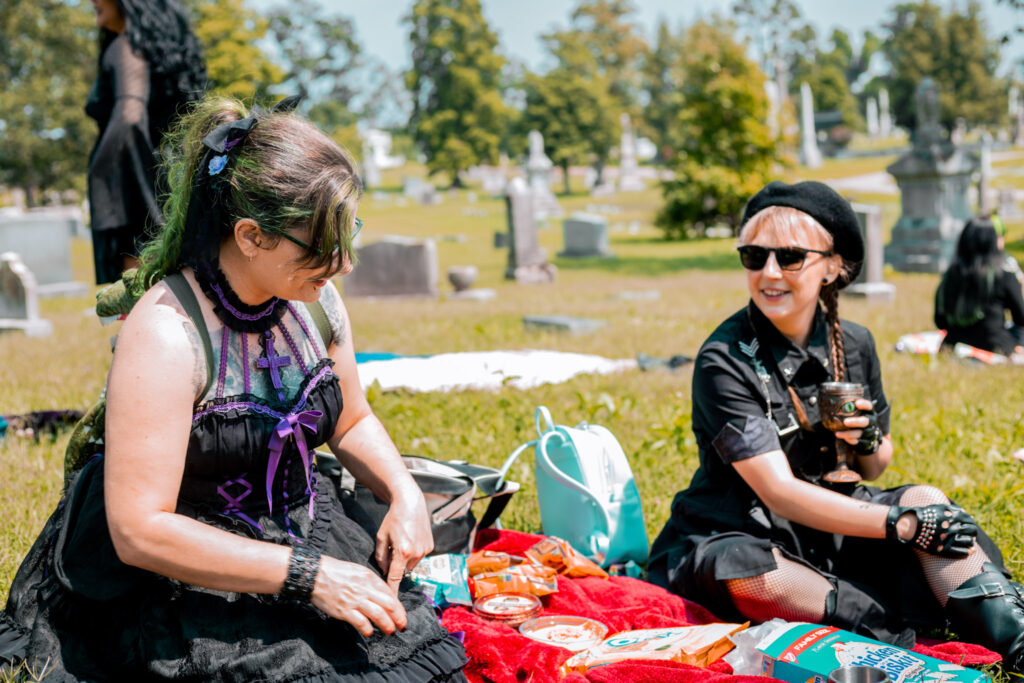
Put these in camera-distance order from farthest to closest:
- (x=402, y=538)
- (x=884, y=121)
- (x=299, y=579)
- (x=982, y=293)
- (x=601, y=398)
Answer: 1. (x=884, y=121)
2. (x=982, y=293)
3. (x=601, y=398)
4. (x=402, y=538)
5. (x=299, y=579)

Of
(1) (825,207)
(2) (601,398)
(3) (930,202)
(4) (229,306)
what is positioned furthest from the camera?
(3) (930,202)

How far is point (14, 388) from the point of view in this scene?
22.6 ft

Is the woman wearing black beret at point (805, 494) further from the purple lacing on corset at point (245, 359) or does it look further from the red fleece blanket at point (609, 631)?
the purple lacing on corset at point (245, 359)

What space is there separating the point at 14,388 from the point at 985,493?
6.36 meters

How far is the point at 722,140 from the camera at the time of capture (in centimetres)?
2325

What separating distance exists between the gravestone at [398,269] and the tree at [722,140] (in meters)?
11.3

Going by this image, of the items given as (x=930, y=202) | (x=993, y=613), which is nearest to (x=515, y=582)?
(x=993, y=613)

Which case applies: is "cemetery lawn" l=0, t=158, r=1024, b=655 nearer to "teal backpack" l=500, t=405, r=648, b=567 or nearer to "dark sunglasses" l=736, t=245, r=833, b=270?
"teal backpack" l=500, t=405, r=648, b=567

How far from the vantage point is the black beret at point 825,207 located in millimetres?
3303

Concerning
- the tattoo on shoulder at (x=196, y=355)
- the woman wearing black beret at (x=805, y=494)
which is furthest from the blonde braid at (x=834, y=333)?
the tattoo on shoulder at (x=196, y=355)

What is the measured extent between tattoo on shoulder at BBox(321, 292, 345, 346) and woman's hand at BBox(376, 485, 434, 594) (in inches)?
19.4

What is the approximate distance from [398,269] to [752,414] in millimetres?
11045

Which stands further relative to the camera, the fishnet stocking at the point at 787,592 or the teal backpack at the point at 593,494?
the teal backpack at the point at 593,494

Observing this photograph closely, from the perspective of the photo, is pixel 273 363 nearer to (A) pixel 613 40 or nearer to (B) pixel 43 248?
(B) pixel 43 248
